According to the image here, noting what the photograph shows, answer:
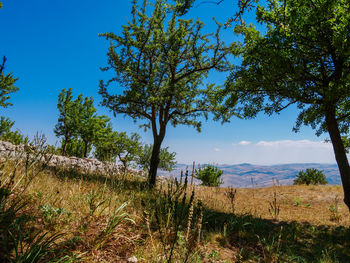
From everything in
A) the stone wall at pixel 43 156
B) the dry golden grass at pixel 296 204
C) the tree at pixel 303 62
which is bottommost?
the dry golden grass at pixel 296 204

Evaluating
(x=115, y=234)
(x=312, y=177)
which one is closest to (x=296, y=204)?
(x=115, y=234)

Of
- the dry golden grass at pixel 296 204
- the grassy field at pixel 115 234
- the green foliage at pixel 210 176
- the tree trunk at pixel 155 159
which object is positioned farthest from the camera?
the green foliage at pixel 210 176

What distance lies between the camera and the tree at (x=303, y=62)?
5.82 meters

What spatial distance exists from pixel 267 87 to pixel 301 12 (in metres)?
2.57

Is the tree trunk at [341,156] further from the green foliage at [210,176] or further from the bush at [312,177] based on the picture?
the bush at [312,177]

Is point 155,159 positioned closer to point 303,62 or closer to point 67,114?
point 303,62

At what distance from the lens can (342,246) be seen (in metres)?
4.57

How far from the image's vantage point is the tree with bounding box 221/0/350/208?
582 cm

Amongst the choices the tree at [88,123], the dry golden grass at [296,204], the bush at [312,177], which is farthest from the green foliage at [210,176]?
the tree at [88,123]

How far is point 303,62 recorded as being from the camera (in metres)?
6.83

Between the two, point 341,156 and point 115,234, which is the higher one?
point 341,156

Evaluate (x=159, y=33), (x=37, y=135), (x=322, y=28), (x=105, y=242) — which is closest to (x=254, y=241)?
(x=105, y=242)

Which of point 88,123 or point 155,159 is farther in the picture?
point 88,123

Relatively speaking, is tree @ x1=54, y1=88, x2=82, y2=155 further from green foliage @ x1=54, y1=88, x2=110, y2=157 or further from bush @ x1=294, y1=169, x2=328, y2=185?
bush @ x1=294, y1=169, x2=328, y2=185
